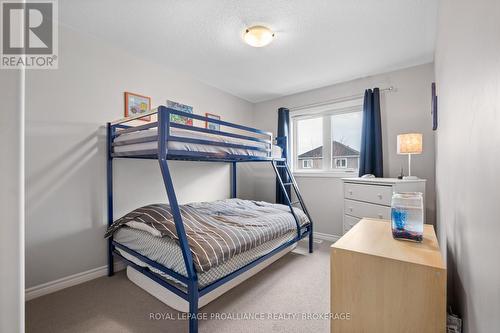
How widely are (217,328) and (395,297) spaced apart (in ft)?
3.85

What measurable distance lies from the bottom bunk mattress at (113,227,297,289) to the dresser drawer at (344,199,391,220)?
41.1 inches

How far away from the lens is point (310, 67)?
279 centimetres

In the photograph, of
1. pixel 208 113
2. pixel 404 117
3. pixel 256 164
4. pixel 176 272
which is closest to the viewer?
pixel 176 272

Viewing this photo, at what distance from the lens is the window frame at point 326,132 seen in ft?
10.6

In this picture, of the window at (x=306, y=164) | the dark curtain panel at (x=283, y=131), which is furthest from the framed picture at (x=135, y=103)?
the window at (x=306, y=164)

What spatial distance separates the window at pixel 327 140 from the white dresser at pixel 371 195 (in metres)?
0.76

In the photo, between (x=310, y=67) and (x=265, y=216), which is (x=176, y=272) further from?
(x=310, y=67)

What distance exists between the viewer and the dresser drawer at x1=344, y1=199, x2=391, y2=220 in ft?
7.59

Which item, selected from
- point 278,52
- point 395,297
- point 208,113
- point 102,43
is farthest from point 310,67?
point 395,297

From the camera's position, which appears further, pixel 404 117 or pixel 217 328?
pixel 404 117

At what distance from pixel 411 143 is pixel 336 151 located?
3.91 ft

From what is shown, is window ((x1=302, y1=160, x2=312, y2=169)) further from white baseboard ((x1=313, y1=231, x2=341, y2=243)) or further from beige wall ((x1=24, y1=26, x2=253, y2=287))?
beige wall ((x1=24, y1=26, x2=253, y2=287))

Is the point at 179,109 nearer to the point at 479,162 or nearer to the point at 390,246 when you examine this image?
the point at 390,246

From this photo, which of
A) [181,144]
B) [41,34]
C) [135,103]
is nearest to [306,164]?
[181,144]
